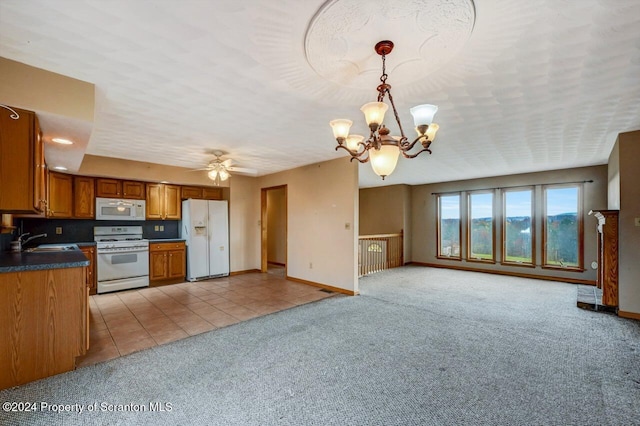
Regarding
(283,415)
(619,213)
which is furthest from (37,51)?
(619,213)

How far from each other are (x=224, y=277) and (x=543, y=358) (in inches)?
226

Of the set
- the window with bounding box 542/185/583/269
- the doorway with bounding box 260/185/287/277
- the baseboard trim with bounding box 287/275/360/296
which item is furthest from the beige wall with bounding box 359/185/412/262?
the baseboard trim with bounding box 287/275/360/296

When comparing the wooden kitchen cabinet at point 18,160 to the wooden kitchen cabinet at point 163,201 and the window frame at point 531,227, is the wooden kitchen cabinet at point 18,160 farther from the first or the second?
the window frame at point 531,227

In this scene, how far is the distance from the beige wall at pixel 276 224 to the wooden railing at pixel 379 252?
2.65 metres

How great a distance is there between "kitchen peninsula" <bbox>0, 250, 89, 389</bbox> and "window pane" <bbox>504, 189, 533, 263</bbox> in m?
8.10

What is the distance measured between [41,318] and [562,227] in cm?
869

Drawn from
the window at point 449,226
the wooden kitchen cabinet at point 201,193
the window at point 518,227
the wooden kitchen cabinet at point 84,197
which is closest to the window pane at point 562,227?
the window at point 518,227

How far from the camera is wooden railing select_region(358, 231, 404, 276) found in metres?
7.03

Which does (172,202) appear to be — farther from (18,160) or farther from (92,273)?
(18,160)

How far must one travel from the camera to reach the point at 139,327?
136 inches

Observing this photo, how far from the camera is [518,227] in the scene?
686cm

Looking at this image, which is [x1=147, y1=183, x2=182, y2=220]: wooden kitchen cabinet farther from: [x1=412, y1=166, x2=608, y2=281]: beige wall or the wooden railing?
[x1=412, y1=166, x2=608, y2=281]: beige wall

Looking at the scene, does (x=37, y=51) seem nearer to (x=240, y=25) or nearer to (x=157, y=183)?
(x=240, y=25)

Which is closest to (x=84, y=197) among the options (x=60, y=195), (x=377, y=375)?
(x=60, y=195)
